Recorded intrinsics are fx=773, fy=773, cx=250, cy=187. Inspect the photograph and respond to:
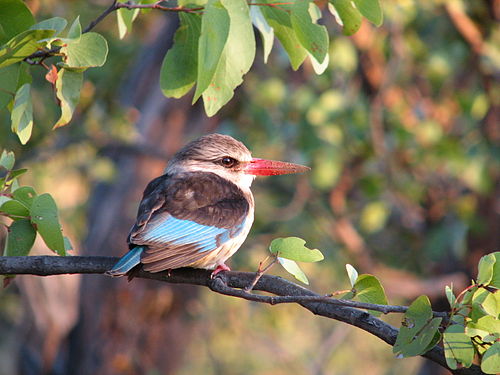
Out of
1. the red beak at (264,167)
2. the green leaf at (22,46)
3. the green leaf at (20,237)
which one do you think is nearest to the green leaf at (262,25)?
the green leaf at (22,46)

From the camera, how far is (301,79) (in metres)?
7.21

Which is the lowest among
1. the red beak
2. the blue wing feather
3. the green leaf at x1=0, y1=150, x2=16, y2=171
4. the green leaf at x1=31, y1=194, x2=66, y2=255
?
the red beak

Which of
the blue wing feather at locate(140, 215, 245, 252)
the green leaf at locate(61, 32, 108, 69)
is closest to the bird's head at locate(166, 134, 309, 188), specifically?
the blue wing feather at locate(140, 215, 245, 252)

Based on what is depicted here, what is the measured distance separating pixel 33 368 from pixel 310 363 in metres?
2.50

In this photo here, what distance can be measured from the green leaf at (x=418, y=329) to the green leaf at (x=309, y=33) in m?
0.77

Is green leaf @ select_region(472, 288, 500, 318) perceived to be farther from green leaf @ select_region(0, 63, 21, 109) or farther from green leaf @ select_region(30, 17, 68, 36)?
green leaf @ select_region(0, 63, 21, 109)

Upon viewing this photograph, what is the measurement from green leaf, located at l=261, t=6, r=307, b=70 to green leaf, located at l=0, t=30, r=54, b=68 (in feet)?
2.22

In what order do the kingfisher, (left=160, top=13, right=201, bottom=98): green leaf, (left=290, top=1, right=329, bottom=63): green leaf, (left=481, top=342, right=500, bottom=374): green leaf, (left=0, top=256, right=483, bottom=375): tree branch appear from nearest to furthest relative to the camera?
1. (left=481, top=342, right=500, bottom=374): green leaf
2. (left=0, top=256, right=483, bottom=375): tree branch
3. (left=290, top=1, right=329, bottom=63): green leaf
4. (left=160, top=13, right=201, bottom=98): green leaf
5. the kingfisher

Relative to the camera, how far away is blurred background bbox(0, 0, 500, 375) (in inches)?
225

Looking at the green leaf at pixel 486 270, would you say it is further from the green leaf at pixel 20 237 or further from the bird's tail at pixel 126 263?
the green leaf at pixel 20 237

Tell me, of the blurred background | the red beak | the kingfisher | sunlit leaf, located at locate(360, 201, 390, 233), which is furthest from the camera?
sunlit leaf, located at locate(360, 201, 390, 233)

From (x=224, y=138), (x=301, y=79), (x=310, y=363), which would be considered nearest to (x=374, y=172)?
(x=301, y=79)

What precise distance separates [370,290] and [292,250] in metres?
0.24

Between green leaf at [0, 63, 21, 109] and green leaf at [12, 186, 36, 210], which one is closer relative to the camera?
green leaf at [0, 63, 21, 109]
